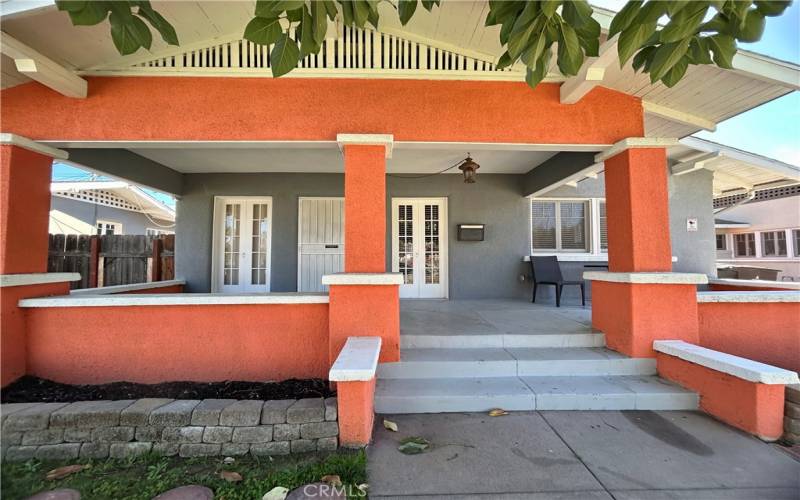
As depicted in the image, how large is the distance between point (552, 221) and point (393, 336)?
16.0ft

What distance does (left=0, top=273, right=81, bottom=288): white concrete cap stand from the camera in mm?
3037

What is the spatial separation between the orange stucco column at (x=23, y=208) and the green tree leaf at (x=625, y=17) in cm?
491

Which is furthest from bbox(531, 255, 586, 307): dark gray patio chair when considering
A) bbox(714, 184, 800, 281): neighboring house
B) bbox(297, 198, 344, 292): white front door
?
bbox(714, 184, 800, 281): neighboring house

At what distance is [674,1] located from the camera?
125cm

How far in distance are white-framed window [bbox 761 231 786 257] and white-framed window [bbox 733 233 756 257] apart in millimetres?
316

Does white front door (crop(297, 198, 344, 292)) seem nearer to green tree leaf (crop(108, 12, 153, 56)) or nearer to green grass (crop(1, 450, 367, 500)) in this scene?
green grass (crop(1, 450, 367, 500))

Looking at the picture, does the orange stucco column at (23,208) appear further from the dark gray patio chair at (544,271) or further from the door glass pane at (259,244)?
the dark gray patio chair at (544,271)

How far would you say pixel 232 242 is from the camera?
21.3 ft

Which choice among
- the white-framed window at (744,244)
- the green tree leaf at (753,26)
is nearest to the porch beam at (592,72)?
the green tree leaf at (753,26)

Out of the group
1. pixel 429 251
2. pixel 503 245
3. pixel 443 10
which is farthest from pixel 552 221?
pixel 443 10

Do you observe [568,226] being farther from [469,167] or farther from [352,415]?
[352,415]

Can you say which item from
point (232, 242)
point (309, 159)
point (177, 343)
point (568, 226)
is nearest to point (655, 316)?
point (568, 226)

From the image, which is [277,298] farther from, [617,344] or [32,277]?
[617,344]

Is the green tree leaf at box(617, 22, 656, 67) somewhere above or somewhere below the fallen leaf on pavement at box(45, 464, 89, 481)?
above
